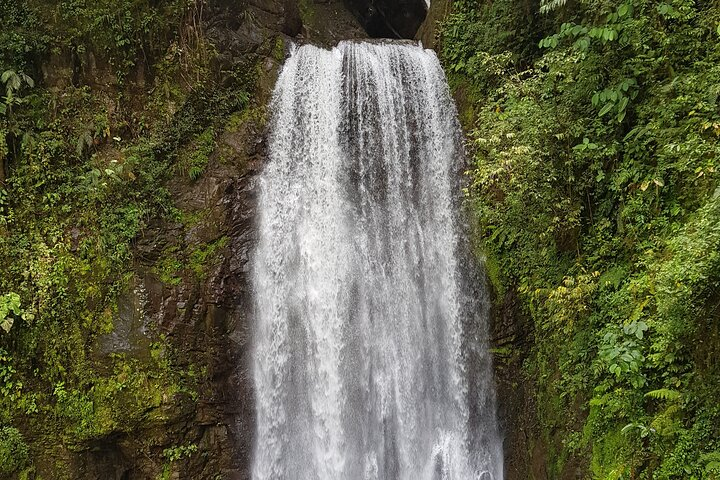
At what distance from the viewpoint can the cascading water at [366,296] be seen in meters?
8.02

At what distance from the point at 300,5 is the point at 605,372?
12.6 m

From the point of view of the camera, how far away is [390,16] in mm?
15438

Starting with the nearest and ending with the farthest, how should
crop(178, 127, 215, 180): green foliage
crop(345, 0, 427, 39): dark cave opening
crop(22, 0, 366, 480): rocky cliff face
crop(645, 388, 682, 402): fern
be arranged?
crop(645, 388, 682, 402): fern, crop(22, 0, 366, 480): rocky cliff face, crop(178, 127, 215, 180): green foliage, crop(345, 0, 427, 39): dark cave opening

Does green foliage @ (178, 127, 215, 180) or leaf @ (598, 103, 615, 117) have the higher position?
green foliage @ (178, 127, 215, 180)

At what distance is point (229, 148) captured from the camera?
30.0 feet

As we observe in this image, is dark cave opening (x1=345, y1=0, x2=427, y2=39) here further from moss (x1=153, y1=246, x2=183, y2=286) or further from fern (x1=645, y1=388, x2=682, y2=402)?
fern (x1=645, y1=388, x2=682, y2=402)

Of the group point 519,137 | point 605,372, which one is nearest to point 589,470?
point 605,372

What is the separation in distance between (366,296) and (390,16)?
1049 cm

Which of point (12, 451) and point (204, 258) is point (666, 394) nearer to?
point (204, 258)

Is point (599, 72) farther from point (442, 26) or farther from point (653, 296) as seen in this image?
point (442, 26)

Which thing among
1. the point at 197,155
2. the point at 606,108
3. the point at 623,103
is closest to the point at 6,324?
the point at 197,155

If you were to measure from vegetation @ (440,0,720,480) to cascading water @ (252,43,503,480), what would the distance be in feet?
4.70

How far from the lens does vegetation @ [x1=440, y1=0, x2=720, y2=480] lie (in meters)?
4.60

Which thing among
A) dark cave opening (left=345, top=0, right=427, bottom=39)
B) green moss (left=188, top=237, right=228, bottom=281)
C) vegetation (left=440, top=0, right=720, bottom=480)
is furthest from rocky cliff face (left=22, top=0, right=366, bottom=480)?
dark cave opening (left=345, top=0, right=427, bottom=39)
